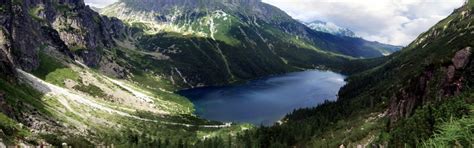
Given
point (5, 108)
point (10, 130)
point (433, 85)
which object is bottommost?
point (10, 130)

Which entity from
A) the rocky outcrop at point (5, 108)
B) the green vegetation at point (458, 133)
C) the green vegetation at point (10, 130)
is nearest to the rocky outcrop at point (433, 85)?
the green vegetation at point (10, 130)

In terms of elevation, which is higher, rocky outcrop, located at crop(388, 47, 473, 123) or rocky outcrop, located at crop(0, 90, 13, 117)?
rocky outcrop, located at crop(388, 47, 473, 123)

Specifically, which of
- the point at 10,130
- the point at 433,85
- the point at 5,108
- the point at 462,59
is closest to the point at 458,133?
the point at 10,130

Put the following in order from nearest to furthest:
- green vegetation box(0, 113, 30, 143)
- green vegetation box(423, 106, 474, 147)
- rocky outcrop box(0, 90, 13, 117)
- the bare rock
Result: green vegetation box(423, 106, 474, 147), green vegetation box(0, 113, 30, 143), rocky outcrop box(0, 90, 13, 117), the bare rock

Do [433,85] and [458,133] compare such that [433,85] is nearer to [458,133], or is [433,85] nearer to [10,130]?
[10,130]

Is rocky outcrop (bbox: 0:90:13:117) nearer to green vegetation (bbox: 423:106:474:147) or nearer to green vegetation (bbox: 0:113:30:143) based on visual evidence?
green vegetation (bbox: 0:113:30:143)

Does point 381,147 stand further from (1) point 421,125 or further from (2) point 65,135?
(2) point 65,135

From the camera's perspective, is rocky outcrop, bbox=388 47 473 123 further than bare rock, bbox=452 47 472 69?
No

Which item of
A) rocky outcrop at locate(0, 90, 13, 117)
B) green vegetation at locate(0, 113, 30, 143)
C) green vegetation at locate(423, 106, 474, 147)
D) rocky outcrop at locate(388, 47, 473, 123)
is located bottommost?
green vegetation at locate(0, 113, 30, 143)

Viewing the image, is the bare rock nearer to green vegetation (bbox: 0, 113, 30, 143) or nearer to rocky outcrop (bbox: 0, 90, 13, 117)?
green vegetation (bbox: 0, 113, 30, 143)

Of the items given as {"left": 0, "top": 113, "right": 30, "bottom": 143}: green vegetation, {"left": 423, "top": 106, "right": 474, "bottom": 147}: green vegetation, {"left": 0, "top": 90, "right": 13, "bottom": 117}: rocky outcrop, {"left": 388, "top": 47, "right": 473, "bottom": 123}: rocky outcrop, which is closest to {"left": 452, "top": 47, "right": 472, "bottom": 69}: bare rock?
{"left": 388, "top": 47, "right": 473, "bottom": 123}: rocky outcrop

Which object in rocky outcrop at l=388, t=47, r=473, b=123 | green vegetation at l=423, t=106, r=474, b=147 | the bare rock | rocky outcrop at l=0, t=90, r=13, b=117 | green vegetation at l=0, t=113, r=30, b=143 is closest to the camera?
green vegetation at l=423, t=106, r=474, b=147

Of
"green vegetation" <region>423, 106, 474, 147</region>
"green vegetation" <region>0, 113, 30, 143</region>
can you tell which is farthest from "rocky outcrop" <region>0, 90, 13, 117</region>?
"green vegetation" <region>423, 106, 474, 147</region>

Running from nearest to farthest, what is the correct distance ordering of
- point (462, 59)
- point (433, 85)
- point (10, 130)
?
1. point (10, 130)
2. point (433, 85)
3. point (462, 59)
